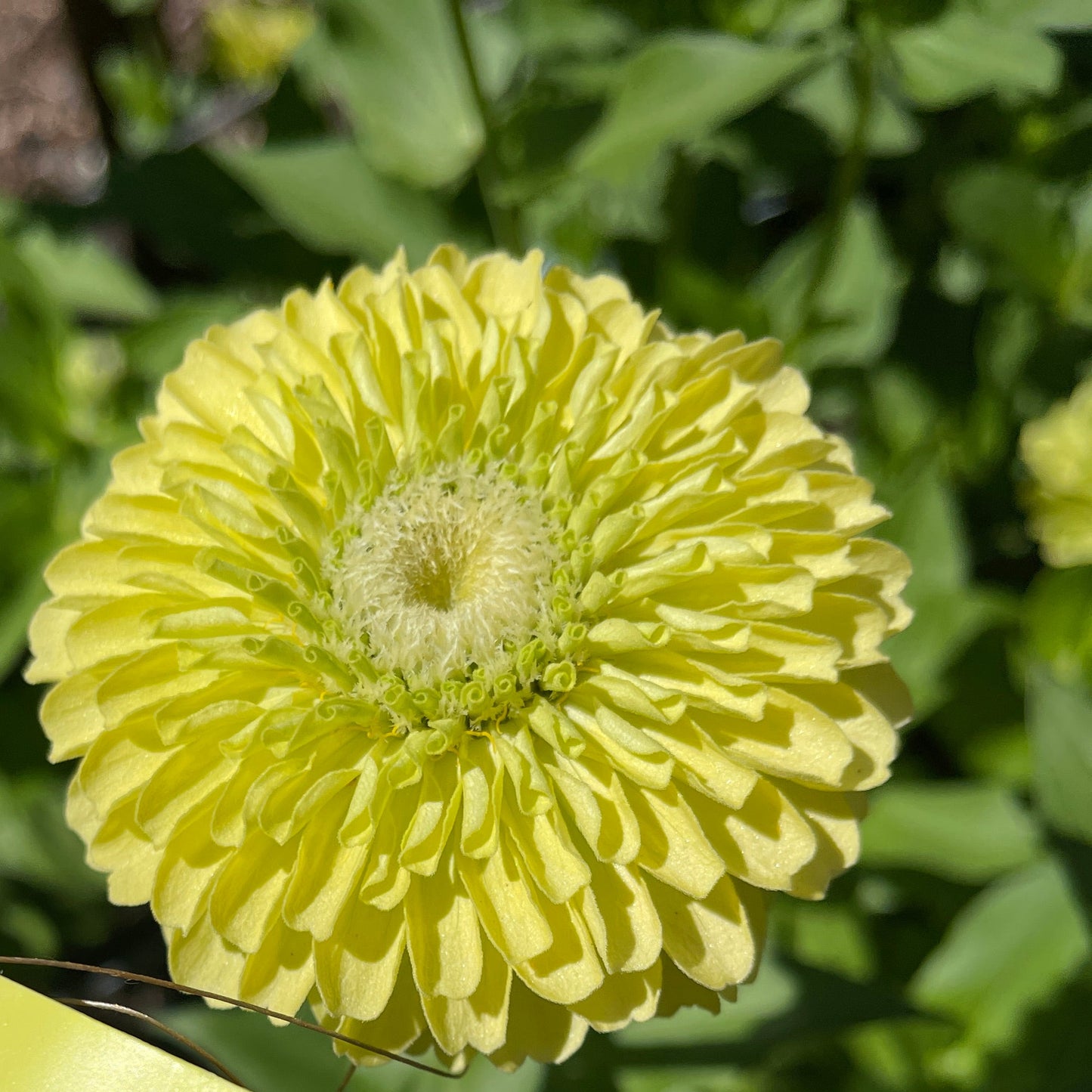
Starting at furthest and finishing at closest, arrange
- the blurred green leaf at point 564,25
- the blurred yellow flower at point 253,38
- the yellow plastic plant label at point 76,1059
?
the blurred yellow flower at point 253,38 < the blurred green leaf at point 564,25 < the yellow plastic plant label at point 76,1059

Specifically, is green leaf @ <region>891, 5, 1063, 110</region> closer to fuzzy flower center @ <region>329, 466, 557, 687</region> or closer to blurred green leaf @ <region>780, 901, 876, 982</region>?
fuzzy flower center @ <region>329, 466, 557, 687</region>

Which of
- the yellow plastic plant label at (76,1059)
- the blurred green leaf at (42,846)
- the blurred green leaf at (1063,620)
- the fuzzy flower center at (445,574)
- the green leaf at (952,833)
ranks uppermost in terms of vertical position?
the yellow plastic plant label at (76,1059)

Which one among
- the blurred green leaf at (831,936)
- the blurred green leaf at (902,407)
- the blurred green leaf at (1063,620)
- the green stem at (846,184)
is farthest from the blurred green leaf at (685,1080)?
the blurred green leaf at (902,407)

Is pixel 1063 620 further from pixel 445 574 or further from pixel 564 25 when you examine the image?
pixel 564 25

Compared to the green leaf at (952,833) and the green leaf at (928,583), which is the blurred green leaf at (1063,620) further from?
the green leaf at (952,833)

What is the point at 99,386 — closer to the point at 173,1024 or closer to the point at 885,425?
the point at 173,1024

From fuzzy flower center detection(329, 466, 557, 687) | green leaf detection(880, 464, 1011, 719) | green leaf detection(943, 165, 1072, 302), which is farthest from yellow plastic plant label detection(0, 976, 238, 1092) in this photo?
green leaf detection(943, 165, 1072, 302)
